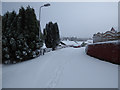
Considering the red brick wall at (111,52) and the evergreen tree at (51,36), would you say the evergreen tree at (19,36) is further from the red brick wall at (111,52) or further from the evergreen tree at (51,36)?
the evergreen tree at (51,36)

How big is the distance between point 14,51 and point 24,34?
2.31 meters

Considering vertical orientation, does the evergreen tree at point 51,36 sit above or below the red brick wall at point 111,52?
above

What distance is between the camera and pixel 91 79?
13.4 ft

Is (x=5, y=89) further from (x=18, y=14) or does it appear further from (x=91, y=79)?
(x=18, y=14)

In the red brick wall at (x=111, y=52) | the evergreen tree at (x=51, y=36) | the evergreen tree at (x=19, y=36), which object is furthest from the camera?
the evergreen tree at (x=51, y=36)

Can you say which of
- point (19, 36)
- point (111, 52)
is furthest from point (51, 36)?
point (111, 52)

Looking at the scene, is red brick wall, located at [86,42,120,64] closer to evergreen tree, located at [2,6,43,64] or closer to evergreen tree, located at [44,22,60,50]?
evergreen tree, located at [2,6,43,64]

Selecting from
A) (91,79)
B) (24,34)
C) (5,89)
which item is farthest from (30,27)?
(91,79)

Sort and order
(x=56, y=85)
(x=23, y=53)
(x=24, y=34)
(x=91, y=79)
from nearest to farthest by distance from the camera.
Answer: (x=56, y=85) < (x=91, y=79) < (x=23, y=53) < (x=24, y=34)

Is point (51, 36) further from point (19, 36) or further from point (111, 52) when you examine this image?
point (111, 52)

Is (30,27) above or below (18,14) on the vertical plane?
below

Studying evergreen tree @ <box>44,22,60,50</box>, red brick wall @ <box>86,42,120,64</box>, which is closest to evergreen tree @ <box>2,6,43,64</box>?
red brick wall @ <box>86,42,120,64</box>

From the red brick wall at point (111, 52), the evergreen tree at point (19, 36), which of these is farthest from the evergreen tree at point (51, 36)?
the red brick wall at point (111, 52)

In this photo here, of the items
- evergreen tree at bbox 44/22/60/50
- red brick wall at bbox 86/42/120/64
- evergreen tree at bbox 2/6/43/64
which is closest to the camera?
red brick wall at bbox 86/42/120/64
